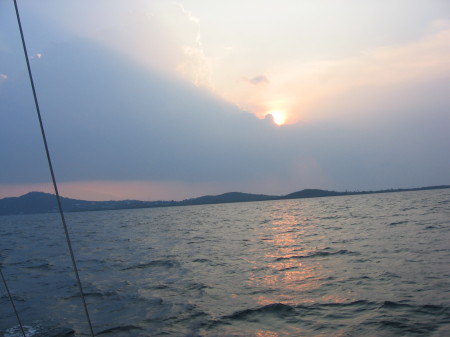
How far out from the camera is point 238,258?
2155 cm

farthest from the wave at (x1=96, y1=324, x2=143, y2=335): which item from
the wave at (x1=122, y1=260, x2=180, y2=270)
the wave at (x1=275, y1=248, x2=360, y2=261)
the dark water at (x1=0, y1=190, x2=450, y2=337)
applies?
the wave at (x1=275, y1=248, x2=360, y2=261)

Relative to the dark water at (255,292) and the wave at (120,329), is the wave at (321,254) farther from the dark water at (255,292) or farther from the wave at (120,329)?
the wave at (120,329)

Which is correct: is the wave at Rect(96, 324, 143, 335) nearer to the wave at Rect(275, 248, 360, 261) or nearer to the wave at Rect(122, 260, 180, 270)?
the wave at Rect(122, 260, 180, 270)

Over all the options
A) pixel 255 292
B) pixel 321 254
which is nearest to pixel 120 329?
pixel 255 292

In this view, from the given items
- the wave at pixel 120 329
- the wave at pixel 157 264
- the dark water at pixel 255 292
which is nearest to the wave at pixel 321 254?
the dark water at pixel 255 292

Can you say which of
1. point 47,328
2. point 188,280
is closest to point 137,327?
point 47,328

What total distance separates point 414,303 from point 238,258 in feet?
39.4

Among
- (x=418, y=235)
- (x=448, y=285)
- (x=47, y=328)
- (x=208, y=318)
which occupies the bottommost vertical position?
(x=418, y=235)

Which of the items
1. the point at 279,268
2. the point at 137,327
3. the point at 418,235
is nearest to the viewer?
the point at 137,327

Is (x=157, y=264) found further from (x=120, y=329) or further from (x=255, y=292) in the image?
(x=120, y=329)

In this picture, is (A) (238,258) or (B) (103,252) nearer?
(A) (238,258)

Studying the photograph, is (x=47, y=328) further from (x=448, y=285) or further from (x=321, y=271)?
(x=448, y=285)

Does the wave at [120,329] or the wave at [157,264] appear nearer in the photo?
the wave at [120,329]

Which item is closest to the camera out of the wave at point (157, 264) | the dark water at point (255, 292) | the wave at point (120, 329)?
the dark water at point (255, 292)
